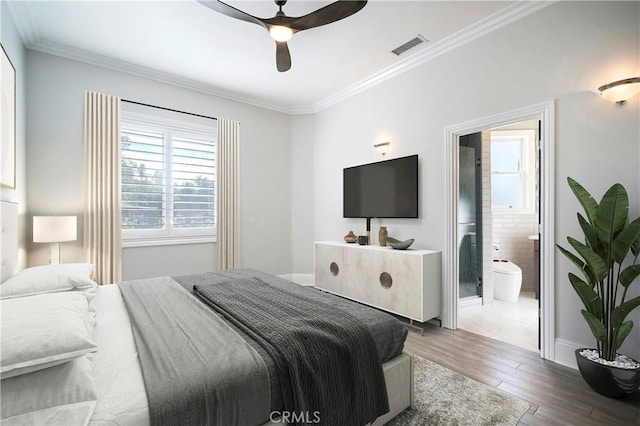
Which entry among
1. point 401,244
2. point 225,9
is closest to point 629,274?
point 401,244

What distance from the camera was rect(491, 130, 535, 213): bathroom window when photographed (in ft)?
15.5

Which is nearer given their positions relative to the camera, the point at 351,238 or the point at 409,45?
the point at 409,45

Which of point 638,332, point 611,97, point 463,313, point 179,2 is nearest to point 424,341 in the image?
point 463,313

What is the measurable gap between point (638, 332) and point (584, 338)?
31 centimetres

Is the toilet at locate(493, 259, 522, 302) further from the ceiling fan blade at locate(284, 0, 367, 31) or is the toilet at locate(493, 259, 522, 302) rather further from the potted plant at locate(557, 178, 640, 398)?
the ceiling fan blade at locate(284, 0, 367, 31)

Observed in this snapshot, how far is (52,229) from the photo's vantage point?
9.02ft

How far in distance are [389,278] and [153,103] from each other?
143 inches

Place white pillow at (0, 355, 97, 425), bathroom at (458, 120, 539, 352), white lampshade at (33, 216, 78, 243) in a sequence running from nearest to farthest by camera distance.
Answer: white pillow at (0, 355, 97, 425), white lampshade at (33, 216, 78, 243), bathroom at (458, 120, 539, 352)

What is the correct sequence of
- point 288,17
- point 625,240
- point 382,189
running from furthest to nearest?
point 382,189
point 288,17
point 625,240

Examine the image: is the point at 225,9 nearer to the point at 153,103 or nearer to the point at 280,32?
the point at 280,32

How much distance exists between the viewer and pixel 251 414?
1144 mm

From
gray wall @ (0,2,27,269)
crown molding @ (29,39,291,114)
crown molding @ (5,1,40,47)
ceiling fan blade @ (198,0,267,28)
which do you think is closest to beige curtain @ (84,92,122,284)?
crown molding @ (29,39,291,114)

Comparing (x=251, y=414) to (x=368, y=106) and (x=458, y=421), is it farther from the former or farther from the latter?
(x=368, y=106)
